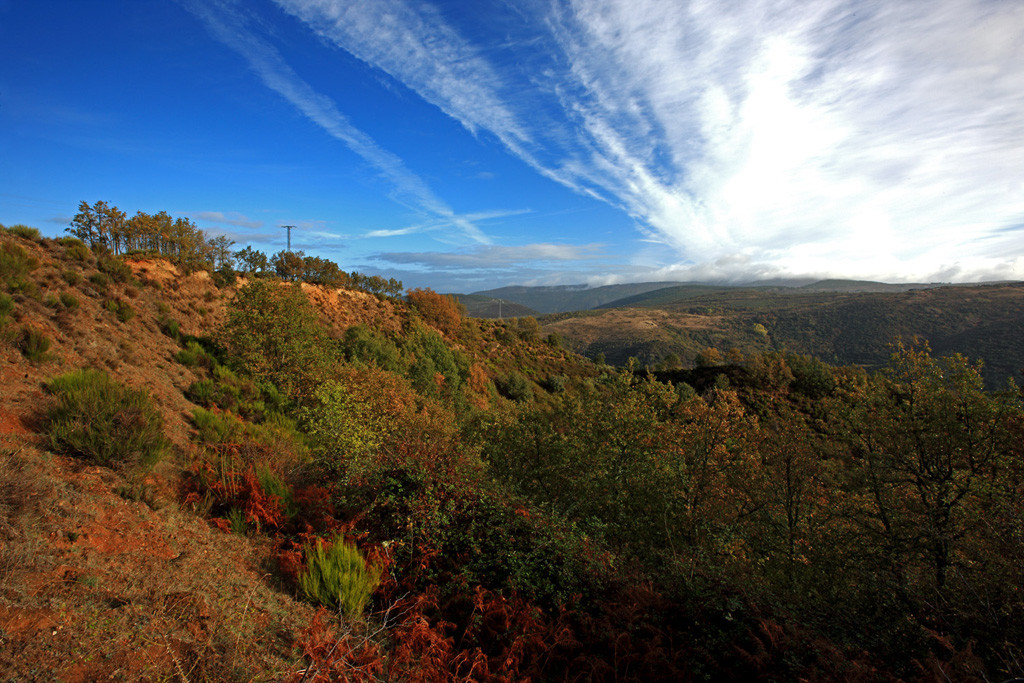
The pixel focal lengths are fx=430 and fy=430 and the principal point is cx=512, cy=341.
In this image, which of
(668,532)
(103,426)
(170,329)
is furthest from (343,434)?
(170,329)

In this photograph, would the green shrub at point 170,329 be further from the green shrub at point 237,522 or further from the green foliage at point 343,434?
the green shrub at point 237,522

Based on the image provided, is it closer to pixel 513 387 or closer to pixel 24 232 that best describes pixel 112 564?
pixel 24 232

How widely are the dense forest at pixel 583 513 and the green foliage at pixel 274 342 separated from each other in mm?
227

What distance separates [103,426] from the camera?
22.3 ft

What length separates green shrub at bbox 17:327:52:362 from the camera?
902 cm

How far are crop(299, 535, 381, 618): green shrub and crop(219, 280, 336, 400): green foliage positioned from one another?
11.6 m

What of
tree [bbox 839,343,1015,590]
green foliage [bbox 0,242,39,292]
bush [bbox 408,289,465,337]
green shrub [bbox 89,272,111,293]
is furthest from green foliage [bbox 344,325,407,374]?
tree [bbox 839,343,1015,590]

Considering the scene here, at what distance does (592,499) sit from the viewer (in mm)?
10156

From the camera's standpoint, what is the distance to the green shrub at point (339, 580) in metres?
5.35

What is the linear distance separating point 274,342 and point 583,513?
45.8 ft

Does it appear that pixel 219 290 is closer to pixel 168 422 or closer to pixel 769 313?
pixel 168 422

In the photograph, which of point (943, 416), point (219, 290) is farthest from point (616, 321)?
point (943, 416)

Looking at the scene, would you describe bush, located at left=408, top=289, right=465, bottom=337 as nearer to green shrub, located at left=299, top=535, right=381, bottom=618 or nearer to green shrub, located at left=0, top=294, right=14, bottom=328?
green shrub, located at left=0, top=294, right=14, bottom=328

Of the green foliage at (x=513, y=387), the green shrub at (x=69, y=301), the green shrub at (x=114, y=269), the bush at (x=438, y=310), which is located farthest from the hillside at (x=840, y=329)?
the green shrub at (x=69, y=301)
